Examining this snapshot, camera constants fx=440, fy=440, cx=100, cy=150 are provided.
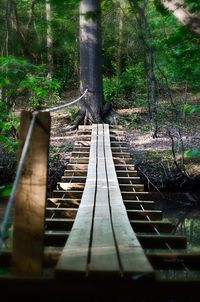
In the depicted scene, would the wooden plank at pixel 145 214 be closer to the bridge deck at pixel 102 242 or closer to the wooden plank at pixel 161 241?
the bridge deck at pixel 102 242

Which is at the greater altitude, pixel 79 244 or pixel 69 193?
pixel 69 193

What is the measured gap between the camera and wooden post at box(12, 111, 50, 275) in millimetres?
2186

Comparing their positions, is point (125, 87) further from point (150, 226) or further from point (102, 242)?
point (102, 242)

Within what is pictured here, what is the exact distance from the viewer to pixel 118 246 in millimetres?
2648

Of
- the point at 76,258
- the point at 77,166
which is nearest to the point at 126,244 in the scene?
the point at 76,258

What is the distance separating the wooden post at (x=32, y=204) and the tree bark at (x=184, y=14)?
185cm

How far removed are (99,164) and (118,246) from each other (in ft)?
13.7

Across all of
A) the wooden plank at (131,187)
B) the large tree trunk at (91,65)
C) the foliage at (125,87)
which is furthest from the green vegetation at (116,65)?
the wooden plank at (131,187)

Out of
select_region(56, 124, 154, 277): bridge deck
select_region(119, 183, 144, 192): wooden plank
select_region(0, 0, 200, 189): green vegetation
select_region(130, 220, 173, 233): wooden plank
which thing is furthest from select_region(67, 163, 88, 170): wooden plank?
select_region(130, 220, 173, 233): wooden plank

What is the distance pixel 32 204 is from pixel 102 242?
712 millimetres

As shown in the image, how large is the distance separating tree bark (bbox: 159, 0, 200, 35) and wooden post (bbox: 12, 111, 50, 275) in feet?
6.06

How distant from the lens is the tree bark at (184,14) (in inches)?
140

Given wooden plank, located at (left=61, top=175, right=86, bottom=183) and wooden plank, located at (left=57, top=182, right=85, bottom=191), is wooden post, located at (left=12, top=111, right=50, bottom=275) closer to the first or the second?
wooden plank, located at (left=57, top=182, right=85, bottom=191)

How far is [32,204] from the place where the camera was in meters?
2.23
